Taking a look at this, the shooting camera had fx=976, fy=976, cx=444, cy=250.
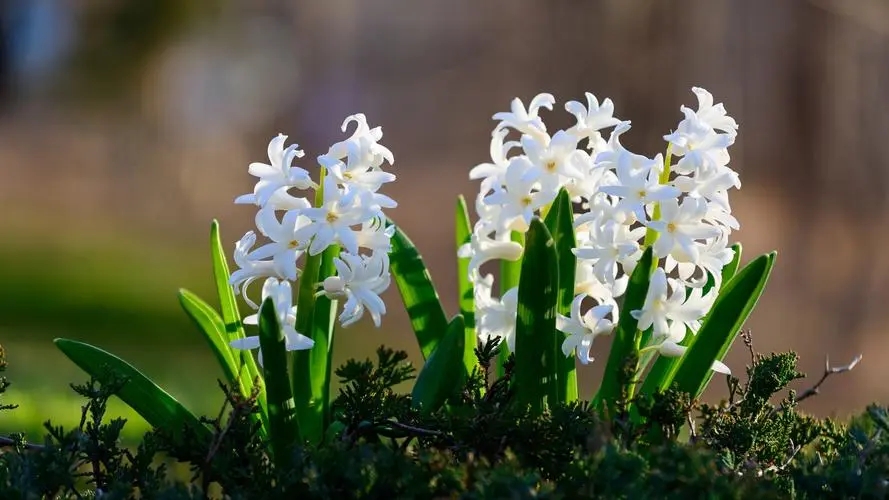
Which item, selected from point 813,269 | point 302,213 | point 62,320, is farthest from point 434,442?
point 813,269

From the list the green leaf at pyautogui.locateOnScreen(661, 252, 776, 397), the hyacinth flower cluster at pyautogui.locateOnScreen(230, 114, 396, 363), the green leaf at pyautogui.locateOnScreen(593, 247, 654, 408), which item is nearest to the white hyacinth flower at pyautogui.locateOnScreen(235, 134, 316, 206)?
the hyacinth flower cluster at pyautogui.locateOnScreen(230, 114, 396, 363)

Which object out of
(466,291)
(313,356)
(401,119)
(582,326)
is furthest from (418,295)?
(401,119)

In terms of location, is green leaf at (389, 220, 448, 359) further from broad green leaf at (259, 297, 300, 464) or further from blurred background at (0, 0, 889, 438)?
blurred background at (0, 0, 889, 438)

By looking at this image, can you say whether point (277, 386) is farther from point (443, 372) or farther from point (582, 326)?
point (582, 326)

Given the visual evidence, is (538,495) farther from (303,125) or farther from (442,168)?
(303,125)

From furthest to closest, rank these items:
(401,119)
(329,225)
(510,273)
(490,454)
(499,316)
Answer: (401,119) → (510,273) → (499,316) → (329,225) → (490,454)

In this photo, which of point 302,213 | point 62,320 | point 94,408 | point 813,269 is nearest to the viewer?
point 94,408

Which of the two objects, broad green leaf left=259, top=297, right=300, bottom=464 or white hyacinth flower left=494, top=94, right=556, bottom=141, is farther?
white hyacinth flower left=494, top=94, right=556, bottom=141
